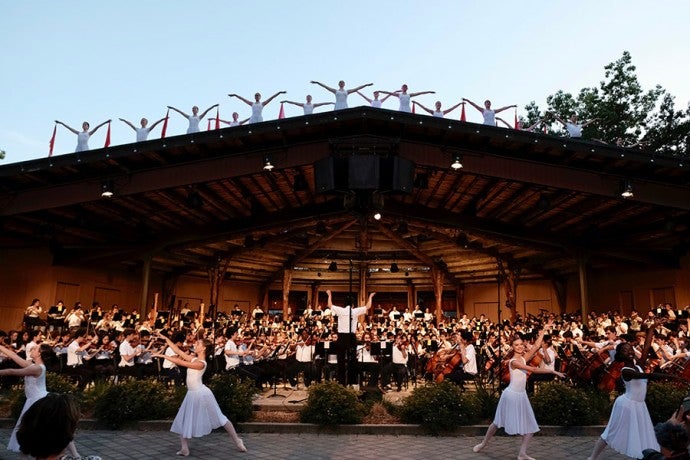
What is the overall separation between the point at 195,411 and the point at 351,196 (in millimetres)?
8170

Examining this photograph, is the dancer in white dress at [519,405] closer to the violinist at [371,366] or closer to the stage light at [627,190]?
the violinist at [371,366]

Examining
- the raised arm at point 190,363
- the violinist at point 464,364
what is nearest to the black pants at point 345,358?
the violinist at point 464,364

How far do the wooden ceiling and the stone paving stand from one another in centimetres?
663

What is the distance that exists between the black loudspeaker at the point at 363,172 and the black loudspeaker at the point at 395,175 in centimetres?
22

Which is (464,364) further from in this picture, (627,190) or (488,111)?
(488,111)

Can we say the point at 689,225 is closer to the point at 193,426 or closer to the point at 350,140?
the point at 350,140

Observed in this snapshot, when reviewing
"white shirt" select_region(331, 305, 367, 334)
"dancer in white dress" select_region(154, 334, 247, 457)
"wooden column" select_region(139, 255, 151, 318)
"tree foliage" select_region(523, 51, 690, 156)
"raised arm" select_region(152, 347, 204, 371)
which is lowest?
"dancer in white dress" select_region(154, 334, 247, 457)

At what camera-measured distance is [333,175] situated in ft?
44.0

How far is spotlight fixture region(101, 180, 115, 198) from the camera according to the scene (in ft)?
46.4

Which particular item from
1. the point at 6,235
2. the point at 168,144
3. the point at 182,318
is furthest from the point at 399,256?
the point at 6,235

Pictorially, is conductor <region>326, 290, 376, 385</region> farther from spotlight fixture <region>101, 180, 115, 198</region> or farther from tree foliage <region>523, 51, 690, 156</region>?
tree foliage <region>523, 51, 690, 156</region>

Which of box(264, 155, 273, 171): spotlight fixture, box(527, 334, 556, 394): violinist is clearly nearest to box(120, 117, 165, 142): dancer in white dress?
box(264, 155, 273, 171): spotlight fixture

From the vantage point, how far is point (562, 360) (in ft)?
43.7

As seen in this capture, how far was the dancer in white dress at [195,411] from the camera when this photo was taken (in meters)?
7.25
